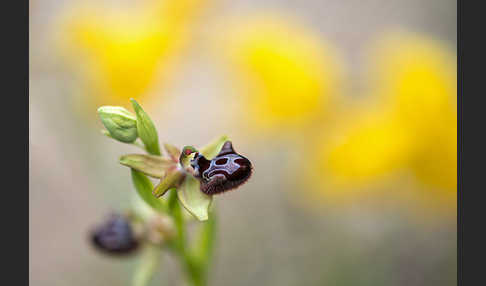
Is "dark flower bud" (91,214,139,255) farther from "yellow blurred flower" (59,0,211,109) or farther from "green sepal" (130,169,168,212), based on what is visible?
"yellow blurred flower" (59,0,211,109)

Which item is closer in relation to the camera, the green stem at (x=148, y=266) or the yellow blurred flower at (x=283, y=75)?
the green stem at (x=148, y=266)

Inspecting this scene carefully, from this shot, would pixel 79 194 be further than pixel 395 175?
Yes

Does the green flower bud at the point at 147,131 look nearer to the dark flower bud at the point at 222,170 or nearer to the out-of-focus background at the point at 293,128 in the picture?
the dark flower bud at the point at 222,170

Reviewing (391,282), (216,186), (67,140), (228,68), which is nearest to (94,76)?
(67,140)

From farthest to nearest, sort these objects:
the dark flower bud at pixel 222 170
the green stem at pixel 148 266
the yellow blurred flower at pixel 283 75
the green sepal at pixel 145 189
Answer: the yellow blurred flower at pixel 283 75 → the green stem at pixel 148 266 → the green sepal at pixel 145 189 → the dark flower bud at pixel 222 170

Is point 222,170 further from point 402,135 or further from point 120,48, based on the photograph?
point 120,48

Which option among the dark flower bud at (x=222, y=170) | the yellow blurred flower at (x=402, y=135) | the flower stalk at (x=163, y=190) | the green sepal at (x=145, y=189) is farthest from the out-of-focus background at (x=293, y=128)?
the dark flower bud at (x=222, y=170)

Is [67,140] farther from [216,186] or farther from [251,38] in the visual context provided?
[216,186]
